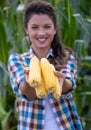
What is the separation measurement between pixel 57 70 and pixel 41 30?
16 centimetres

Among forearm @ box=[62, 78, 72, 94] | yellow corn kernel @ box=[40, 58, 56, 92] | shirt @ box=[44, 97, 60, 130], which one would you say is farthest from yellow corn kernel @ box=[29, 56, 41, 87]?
shirt @ box=[44, 97, 60, 130]

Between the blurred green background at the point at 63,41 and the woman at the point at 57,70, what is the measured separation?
83 centimetres

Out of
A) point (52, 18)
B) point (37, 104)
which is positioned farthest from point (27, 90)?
point (52, 18)

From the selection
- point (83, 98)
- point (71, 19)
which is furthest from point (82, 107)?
point (71, 19)

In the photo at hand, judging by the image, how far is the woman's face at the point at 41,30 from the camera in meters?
1.64

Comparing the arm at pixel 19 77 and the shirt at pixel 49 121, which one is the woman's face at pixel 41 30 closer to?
the arm at pixel 19 77

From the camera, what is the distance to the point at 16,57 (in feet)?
5.57

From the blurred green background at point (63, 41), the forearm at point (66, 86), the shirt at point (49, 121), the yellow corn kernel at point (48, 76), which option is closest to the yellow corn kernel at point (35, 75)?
the yellow corn kernel at point (48, 76)

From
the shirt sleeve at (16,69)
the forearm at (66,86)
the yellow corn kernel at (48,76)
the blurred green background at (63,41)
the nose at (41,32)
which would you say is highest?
the nose at (41,32)

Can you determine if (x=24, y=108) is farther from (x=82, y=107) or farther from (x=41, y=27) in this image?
(x=82, y=107)

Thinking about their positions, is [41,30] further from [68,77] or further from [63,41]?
[63,41]

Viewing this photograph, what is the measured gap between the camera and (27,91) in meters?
1.58

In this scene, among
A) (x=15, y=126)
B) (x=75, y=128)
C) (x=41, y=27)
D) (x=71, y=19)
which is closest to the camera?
(x=41, y=27)

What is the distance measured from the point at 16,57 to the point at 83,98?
127 cm
